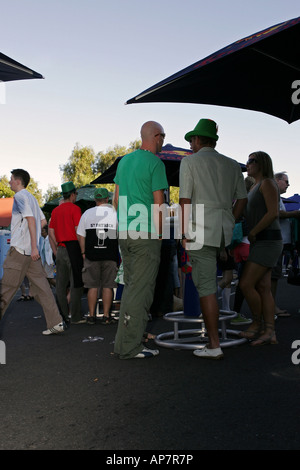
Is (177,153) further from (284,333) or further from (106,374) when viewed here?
(106,374)

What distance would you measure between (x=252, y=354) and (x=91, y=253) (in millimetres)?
3163

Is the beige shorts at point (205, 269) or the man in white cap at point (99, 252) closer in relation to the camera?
the beige shorts at point (205, 269)

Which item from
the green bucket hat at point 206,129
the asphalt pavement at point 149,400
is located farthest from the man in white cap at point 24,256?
the green bucket hat at point 206,129

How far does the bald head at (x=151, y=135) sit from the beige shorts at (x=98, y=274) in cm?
273

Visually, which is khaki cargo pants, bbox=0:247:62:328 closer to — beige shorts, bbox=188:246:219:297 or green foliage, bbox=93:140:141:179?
beige shorts, bbox=188:246:219:297

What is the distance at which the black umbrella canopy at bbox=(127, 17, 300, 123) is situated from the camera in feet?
13.8

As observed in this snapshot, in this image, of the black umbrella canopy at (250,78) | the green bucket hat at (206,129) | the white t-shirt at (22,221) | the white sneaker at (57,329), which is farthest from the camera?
the white sneaker at (57,329)

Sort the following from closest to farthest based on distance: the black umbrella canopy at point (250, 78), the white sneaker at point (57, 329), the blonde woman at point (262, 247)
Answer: the black umbrella canopy at point (250, 78) < the blonde woman at point (262, 247) < the white sneaker at point (57, 329)

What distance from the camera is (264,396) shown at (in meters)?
3.38

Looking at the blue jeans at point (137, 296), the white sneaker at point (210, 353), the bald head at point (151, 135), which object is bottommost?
the white sneaker at point (210, 353)

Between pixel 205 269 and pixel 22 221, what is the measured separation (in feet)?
7.88

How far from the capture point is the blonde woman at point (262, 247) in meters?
5.20

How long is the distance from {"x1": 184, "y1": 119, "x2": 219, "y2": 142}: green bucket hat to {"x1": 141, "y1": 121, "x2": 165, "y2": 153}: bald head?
0.97 ft

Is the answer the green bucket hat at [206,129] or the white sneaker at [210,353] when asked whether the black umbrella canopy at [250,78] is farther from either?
the white sneaker at [210,353]
